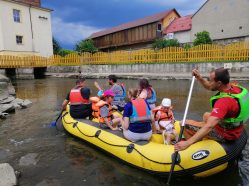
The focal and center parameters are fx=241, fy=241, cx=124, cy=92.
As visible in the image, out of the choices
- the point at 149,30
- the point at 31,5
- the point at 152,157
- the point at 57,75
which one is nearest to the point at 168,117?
the point at 152,157

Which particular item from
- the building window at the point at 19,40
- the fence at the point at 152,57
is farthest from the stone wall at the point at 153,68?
the building window at the point at 19,40

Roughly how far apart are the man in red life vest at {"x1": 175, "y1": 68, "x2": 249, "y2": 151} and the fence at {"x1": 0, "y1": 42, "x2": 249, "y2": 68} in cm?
1567

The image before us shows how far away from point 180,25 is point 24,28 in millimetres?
20836

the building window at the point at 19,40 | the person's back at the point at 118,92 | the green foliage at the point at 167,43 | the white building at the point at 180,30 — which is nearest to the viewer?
the person's back at the point at 118,92

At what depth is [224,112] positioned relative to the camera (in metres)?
3.61

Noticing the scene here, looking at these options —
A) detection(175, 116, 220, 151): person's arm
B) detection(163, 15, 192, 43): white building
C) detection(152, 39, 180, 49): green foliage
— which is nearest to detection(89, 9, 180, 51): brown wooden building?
detection(163, 15, 192, 43): white building

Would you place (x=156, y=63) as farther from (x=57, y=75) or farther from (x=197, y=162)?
(x=197, y=162)

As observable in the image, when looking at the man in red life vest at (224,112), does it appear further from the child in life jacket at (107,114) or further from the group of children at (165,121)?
the child in life jacket at (107,114)

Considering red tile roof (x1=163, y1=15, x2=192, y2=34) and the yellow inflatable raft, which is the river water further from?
red tile roof (x1=163, y1=15, x2=192, y2=34)

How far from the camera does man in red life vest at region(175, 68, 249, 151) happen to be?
3.62 meters

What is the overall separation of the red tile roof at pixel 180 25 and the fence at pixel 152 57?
12.7 m

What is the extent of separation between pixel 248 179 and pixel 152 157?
1.75 m

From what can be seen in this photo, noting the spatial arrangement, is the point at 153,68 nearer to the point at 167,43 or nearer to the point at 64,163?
the point at 167,43

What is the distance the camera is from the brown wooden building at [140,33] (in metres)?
35.7
